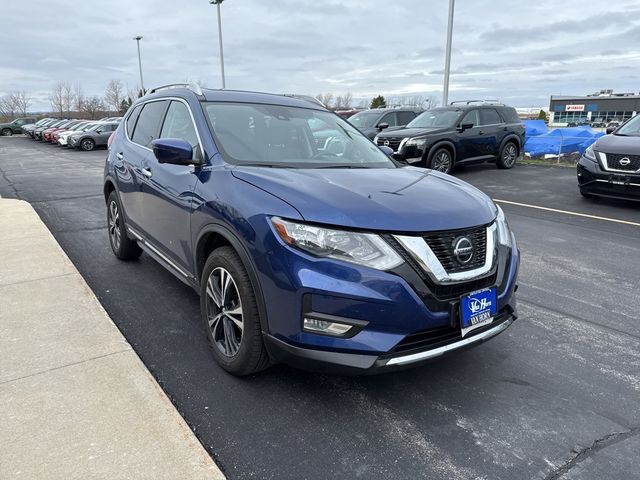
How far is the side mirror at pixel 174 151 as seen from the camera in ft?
10.7

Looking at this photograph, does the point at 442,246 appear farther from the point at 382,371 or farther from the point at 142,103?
the point at 142,103

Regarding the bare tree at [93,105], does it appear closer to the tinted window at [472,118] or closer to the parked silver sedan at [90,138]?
the parked silver sedan at [90,138]

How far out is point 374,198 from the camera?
2789 mm

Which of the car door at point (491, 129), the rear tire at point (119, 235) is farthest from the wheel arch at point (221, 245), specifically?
the car door at point (491, 129)

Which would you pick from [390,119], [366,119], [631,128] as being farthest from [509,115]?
[631,128]

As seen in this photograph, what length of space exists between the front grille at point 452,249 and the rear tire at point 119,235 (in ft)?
11.7

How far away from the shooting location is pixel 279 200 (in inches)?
107

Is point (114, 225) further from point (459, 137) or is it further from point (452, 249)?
point (459, 137)

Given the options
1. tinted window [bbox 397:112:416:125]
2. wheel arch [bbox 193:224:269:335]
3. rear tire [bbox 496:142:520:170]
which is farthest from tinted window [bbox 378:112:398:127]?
wheel arch [bbox 193:224:269:335]

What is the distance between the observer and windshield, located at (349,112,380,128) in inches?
622

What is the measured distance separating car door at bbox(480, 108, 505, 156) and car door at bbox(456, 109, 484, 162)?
16 centimetres

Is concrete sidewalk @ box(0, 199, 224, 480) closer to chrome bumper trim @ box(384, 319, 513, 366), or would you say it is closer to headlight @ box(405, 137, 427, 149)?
chrome bumper trim @ box(384, 319, 513, 366)

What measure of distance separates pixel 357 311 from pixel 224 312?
102 cm

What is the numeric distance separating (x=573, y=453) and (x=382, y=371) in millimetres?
1033
